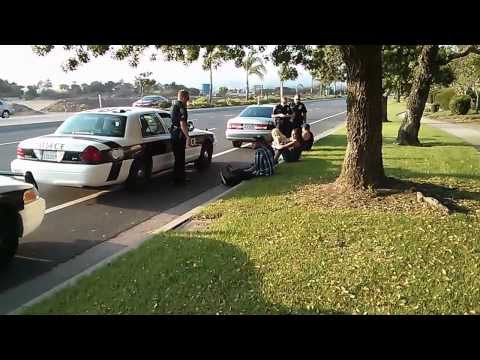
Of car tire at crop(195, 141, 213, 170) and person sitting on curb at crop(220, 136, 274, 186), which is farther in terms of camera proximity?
car tire at crop(195, 141, 213, 170)

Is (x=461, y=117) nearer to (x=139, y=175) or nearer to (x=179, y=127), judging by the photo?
(x=179, y=127)

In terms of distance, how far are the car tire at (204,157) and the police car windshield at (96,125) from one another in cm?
293

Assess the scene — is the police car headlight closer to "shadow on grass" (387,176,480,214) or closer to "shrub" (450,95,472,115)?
"shadow on grass" (387,176,480,214)

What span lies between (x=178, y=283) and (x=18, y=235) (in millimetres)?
1935

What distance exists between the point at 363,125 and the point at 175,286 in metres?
4.24

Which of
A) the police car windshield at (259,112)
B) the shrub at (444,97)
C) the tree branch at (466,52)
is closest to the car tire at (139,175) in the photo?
the police car windshield at (259,112)

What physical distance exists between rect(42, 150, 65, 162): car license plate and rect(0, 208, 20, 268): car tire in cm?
295

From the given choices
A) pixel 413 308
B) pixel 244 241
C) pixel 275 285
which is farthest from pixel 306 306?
pixel 244 241

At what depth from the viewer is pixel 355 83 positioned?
23.5 ft

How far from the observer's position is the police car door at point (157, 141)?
911 cm

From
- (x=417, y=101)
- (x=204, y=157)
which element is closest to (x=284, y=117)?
(x=204, y=157)

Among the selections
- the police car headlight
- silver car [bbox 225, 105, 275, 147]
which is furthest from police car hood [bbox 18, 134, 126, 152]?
silver car [bbox 225, 105, 275, 147]

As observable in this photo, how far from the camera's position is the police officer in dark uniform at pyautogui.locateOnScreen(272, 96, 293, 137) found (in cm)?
1312

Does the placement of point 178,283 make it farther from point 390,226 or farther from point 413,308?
point 390,226
